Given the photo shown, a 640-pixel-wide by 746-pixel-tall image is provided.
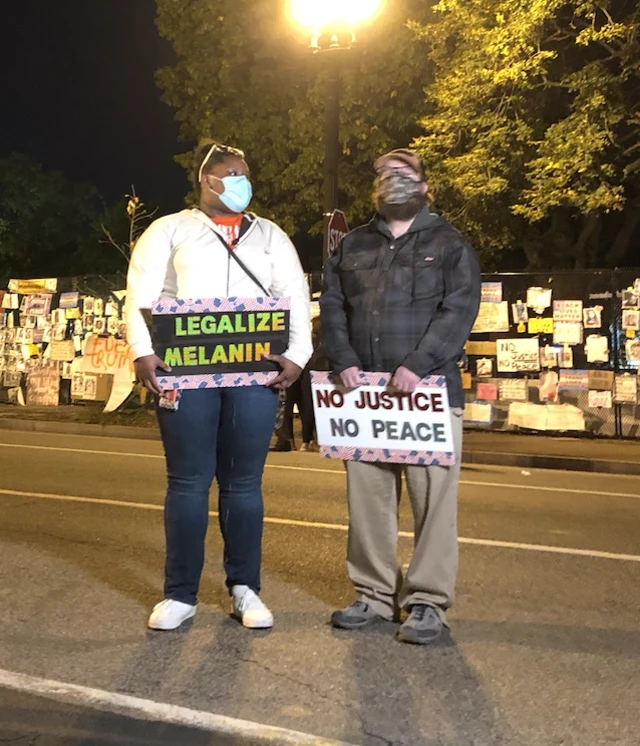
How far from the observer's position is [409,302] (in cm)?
407

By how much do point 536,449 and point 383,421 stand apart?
806 centimetres

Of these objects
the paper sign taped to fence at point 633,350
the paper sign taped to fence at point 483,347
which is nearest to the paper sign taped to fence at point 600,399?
the paper sign taped to fence at point 633,350

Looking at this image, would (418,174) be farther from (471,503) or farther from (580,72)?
(580,72)

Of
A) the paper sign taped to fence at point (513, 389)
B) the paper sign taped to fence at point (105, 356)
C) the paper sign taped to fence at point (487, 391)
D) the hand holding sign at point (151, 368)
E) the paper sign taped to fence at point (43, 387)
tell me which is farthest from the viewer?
the paper sign taped to fence at point (43, 387)

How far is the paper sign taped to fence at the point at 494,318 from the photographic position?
13.2 metres

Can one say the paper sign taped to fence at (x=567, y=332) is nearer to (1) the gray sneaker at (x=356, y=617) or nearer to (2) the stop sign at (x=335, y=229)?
(2) the stop sign at (x=335, y=229)

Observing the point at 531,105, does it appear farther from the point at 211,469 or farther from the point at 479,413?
the point at 211,469

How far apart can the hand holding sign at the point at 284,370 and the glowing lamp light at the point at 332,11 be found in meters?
7.72

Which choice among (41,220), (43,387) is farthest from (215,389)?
(41,220)

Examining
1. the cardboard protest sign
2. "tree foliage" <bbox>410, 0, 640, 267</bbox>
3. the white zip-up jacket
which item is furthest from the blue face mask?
the cardboard protest sign

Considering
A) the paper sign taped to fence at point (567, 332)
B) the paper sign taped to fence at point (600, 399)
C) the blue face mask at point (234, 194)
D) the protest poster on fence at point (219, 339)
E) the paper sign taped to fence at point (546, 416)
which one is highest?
the blue face mask at point (234, 194)

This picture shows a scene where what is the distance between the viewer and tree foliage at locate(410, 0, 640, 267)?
1371 centimetres

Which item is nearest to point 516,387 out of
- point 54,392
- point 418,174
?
point 54,392

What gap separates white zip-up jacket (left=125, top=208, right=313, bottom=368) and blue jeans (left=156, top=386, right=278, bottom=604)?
300 mm
